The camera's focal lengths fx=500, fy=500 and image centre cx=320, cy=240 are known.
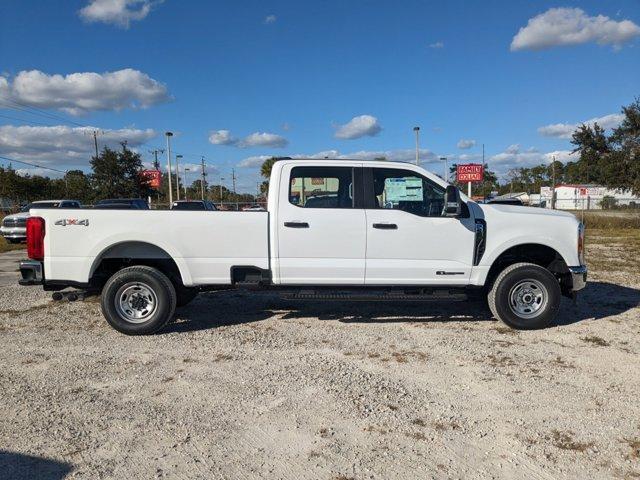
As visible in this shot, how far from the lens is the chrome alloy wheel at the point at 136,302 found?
5.94m

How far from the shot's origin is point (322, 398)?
13.6 feet

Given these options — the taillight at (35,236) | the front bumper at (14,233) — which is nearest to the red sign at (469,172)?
the front bumper at (14,233)

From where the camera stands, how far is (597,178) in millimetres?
27094

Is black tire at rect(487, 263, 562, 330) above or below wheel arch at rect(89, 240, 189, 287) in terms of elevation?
below

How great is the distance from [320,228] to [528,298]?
8.98 ft

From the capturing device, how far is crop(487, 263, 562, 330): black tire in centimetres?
609

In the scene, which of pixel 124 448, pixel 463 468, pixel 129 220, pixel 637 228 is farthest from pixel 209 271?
pixel 637 228

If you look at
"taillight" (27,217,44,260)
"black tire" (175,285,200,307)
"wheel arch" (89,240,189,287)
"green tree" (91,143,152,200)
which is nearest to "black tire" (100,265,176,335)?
"wheel arch" (89,240,189,287)

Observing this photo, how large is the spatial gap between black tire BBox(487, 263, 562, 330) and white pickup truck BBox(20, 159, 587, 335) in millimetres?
12

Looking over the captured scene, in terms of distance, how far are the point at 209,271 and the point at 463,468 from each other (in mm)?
3781

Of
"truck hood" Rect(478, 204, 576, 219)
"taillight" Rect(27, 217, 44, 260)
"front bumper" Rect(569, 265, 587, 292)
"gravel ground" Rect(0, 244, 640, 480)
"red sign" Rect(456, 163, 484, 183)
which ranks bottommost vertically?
"gravel ground" Rect(0, 244, 640, 480)

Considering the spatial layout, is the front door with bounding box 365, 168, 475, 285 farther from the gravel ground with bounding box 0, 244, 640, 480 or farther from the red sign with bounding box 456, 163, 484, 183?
the red sign with bounding box 456, 163, 484, 183

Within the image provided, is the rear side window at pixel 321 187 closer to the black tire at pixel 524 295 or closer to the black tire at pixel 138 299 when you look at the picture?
the black tire at pixel 138 299

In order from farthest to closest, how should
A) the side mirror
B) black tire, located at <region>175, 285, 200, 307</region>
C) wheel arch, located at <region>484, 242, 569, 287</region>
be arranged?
black tire, located at <region>175, 285, 200, 307</region> < wheel arch, located at <region>484, 242, 569, 287</region> < the side mirror
